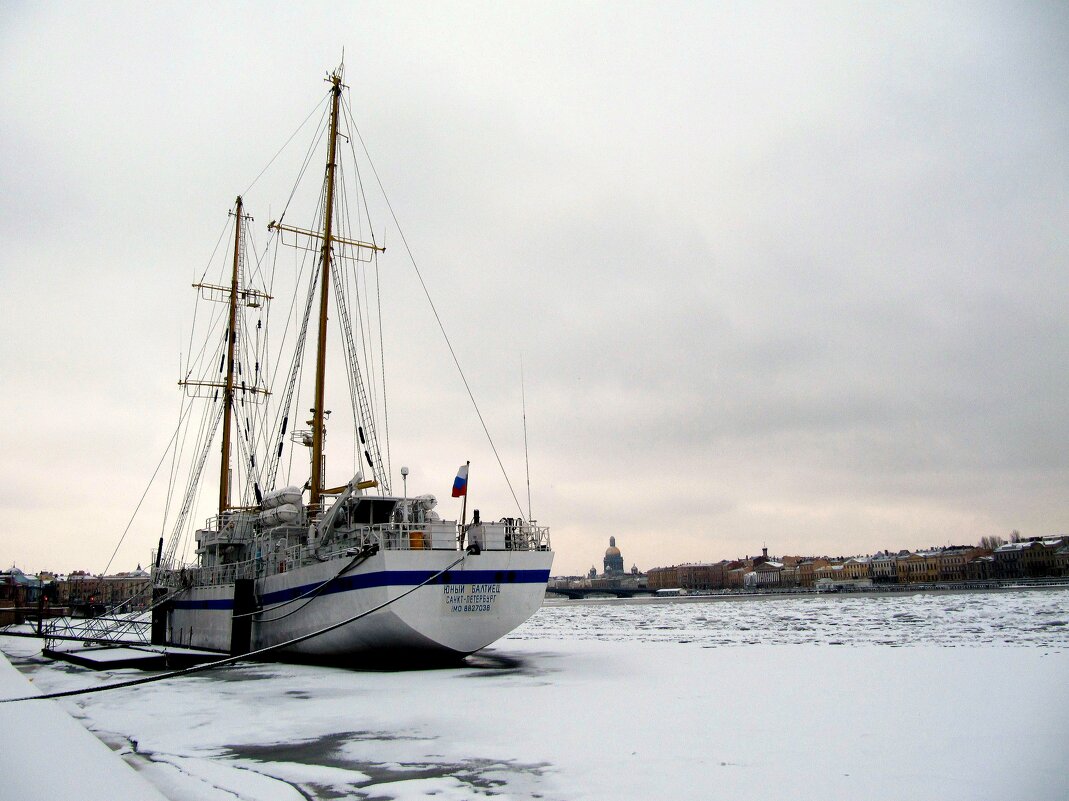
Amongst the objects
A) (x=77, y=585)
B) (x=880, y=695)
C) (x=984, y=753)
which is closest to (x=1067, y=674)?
(x=880, y=695)

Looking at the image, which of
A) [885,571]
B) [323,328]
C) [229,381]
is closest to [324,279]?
[323,328]

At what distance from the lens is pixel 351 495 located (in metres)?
24.8

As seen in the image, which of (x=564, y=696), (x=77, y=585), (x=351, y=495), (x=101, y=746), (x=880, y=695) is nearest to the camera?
(x=101, y=746)

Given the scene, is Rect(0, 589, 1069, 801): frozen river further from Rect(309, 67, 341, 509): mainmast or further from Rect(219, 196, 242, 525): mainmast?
Rect(219, 196, 242, 525): mainmast

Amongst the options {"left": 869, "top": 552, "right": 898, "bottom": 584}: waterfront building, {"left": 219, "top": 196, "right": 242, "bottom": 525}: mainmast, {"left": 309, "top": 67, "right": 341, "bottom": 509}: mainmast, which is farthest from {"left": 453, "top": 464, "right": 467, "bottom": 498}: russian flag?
{"left": 869, "top": 552, "right": 898, "bottom": 584}: waterfront building

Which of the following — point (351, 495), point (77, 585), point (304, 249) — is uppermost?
point (304, 249)

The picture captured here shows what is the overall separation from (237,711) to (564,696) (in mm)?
6485

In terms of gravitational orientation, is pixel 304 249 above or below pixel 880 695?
above

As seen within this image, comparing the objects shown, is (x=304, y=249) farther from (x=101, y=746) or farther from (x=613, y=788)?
(x=613, y=788)

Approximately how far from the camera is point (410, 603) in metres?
20.8

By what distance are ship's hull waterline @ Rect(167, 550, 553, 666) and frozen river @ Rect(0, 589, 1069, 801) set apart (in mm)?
993

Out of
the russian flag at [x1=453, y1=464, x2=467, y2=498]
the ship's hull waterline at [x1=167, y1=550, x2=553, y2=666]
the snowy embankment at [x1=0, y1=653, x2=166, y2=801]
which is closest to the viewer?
the snowy embankment at [x1=0, y1=653, x2=166, y2=801]

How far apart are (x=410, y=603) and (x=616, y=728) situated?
10163 mm

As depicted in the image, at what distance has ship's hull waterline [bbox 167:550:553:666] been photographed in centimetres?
2086
